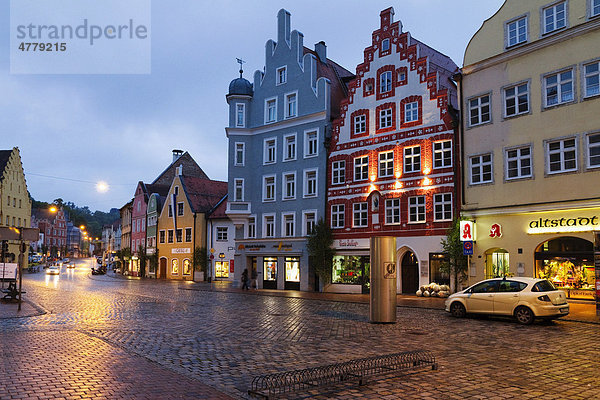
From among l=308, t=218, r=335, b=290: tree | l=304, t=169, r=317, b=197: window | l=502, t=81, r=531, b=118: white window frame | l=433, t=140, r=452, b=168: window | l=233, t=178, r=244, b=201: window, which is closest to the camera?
l=502, t=81, r=531, b=118: white window frame

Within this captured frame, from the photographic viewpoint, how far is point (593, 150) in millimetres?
25375

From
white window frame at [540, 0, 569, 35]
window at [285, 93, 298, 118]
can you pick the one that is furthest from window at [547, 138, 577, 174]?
window at [285, 93, 298, 118]

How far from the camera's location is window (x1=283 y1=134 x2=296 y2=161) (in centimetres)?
4241

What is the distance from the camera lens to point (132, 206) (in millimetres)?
77812

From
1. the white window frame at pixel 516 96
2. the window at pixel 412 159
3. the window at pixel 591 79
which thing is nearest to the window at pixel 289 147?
the window at pixel 412 159

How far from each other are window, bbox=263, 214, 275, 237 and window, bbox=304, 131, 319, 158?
5.86 metres

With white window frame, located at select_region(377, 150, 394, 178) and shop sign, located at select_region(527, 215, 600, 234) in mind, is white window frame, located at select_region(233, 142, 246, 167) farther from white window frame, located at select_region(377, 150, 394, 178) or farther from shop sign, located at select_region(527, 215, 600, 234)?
shop sign, located at select_region(527, 215, 600, 234)

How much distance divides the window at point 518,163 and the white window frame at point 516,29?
5663 millimetres

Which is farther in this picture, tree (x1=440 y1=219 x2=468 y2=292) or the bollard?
tree (x1=440 y1=219 x2=468 y2=292)

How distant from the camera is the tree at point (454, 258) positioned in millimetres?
30125

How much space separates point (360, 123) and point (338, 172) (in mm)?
3753

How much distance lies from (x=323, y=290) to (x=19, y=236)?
21528mm

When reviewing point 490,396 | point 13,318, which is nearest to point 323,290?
point 13,318

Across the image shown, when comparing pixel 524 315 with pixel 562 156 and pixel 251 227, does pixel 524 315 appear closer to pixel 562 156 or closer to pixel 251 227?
pixel 562 156
